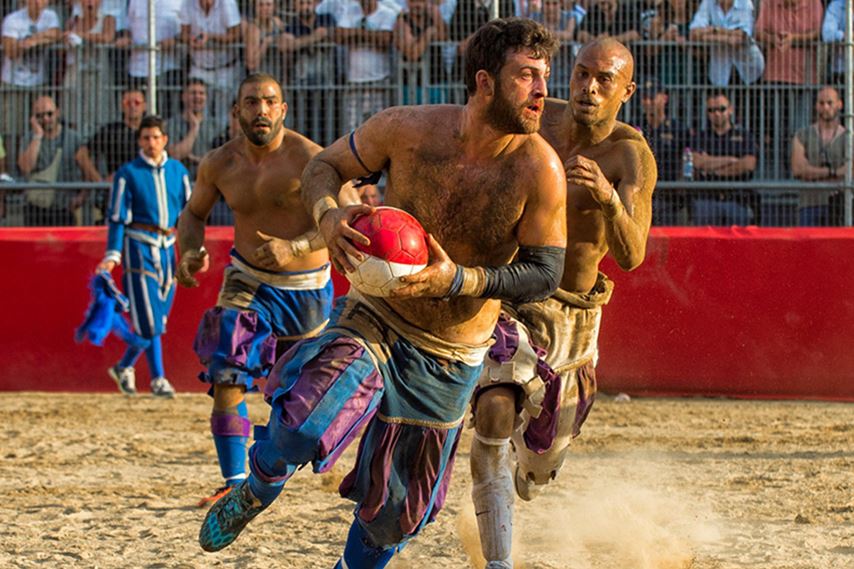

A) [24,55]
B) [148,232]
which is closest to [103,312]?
[148,232]

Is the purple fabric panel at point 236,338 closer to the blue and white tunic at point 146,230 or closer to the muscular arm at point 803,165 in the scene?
the blue and white tunic at point 146,230

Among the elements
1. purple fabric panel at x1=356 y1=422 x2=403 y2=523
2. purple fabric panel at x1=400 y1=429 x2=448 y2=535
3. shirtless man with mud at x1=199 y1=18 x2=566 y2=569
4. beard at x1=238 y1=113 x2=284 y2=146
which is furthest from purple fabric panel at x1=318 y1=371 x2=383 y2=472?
beard at x1=238 y1=113 x2=284 y2=146

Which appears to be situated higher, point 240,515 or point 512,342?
point 512,342

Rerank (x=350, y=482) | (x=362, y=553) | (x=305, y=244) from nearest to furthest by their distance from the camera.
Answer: (x=350, y=482) → (x=362, y=553) → (x=305, y=244)

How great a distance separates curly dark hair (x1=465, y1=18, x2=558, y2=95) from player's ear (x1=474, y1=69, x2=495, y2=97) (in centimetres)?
1

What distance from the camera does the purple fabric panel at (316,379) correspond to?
15.0 feet

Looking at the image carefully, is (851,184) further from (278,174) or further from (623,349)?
(278,174)

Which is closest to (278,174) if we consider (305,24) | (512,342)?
(512,342)

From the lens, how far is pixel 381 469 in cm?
479

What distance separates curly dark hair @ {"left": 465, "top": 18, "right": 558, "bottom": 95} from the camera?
468cm

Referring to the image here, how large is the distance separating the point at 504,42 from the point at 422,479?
59.2 inches

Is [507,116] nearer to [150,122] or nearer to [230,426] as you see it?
[230,426]

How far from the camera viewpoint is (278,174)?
7629 mm

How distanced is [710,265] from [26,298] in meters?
5.84
